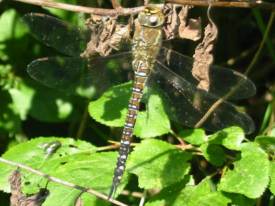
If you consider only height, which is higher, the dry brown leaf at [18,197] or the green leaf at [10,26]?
the green leaf at [10,26]

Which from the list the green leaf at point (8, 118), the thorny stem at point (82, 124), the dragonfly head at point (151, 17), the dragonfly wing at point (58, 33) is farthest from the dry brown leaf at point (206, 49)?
the green leaf at point (8, 118)

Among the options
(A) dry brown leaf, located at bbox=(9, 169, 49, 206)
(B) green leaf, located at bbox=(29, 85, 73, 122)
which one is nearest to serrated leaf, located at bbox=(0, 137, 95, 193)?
(A) dry brown leaf, located at bbox=(9, 169, 49, 206)

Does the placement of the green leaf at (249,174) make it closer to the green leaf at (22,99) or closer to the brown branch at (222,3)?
the brown branch at (222,3)

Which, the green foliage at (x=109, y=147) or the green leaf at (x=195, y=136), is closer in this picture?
the green foliage at (x=109, y=147)

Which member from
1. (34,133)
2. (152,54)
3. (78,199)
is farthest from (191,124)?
(34,133)

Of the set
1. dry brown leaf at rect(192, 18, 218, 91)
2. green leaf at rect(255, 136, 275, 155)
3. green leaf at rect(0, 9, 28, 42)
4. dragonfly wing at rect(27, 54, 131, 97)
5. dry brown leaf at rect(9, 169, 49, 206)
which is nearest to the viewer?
dry brown leaf at rect(9, 169, 49, 206)

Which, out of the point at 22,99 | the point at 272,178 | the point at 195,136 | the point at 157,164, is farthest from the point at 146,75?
the point at 22,99

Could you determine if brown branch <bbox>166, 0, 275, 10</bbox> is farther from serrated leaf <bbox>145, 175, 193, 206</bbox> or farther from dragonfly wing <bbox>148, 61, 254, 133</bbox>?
serrated leaf <bbox>145, 175, 193, 206</bbox>

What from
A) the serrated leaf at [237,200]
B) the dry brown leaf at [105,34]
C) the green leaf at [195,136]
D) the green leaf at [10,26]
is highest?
the dry brown leaf at [105,34]

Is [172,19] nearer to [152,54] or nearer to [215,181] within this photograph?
[152,54]

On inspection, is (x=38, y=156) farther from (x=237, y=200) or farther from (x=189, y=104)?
→ (x=237, y=200)
